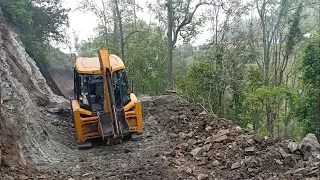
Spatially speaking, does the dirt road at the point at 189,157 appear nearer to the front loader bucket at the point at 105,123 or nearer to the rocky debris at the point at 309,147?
the rocky debris at the point at 309,147

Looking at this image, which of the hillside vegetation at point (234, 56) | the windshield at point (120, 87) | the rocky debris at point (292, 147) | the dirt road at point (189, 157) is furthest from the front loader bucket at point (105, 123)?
the hillside vegetation at point (234, 56)

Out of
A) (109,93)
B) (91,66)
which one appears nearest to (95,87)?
(91,66)

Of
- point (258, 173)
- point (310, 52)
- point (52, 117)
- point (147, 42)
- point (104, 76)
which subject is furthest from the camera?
point (147, 42)

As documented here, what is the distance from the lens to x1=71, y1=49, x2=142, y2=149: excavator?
377 inches

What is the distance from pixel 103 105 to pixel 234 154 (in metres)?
3.74

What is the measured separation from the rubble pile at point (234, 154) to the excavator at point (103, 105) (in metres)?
1.36

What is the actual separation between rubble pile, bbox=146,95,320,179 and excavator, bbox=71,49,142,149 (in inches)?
53.5

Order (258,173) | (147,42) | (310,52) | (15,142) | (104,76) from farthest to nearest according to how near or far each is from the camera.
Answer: (147,42)
(310,52)
(104,76)
(15,142)
(258,173)

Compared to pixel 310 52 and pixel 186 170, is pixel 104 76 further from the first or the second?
pixel 310 52

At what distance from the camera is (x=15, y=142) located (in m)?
8.23

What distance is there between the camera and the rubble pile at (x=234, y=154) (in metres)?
6.81

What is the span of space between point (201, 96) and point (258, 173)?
1235cm

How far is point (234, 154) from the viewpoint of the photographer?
314 inches

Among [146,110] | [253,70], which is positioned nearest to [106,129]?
[146,110]
